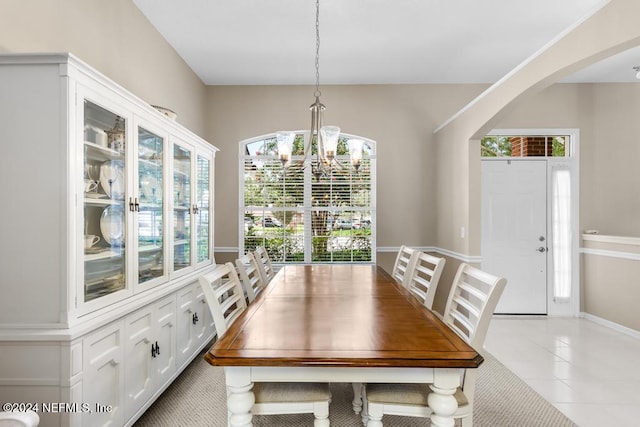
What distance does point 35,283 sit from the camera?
1.46 metres

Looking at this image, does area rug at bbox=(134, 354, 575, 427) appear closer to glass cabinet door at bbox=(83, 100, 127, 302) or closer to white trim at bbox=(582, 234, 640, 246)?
glass cabinet door at bbox=(83, 100, 127, 302)

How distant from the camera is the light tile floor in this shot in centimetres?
224

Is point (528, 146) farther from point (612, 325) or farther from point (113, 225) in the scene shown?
point (113, 225)

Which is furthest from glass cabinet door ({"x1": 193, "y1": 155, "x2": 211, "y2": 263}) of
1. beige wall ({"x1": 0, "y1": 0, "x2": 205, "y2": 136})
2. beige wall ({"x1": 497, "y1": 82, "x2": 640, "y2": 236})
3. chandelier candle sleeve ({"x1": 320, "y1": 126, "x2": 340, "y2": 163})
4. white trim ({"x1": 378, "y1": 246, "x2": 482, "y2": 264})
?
beige wall ({"x1": 497, "y1": 82, "x2": 640, "y2": 236})

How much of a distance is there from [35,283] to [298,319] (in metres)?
1.16

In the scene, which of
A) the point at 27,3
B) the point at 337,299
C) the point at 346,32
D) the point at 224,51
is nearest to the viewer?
the point at 27,3

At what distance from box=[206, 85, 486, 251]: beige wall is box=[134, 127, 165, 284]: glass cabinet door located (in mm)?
2028

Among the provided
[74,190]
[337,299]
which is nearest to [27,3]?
[74,190]

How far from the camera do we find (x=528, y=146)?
14.2ft

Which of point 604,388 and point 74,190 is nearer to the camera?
point 74,190

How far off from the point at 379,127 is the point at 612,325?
3.54 metres

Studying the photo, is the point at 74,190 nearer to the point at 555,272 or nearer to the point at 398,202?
the point at 398,202

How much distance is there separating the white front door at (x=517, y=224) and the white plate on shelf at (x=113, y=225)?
13.0 ft

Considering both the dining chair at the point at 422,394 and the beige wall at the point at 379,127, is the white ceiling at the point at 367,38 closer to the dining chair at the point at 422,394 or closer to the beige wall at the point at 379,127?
the beige wall at the point at 379,127
